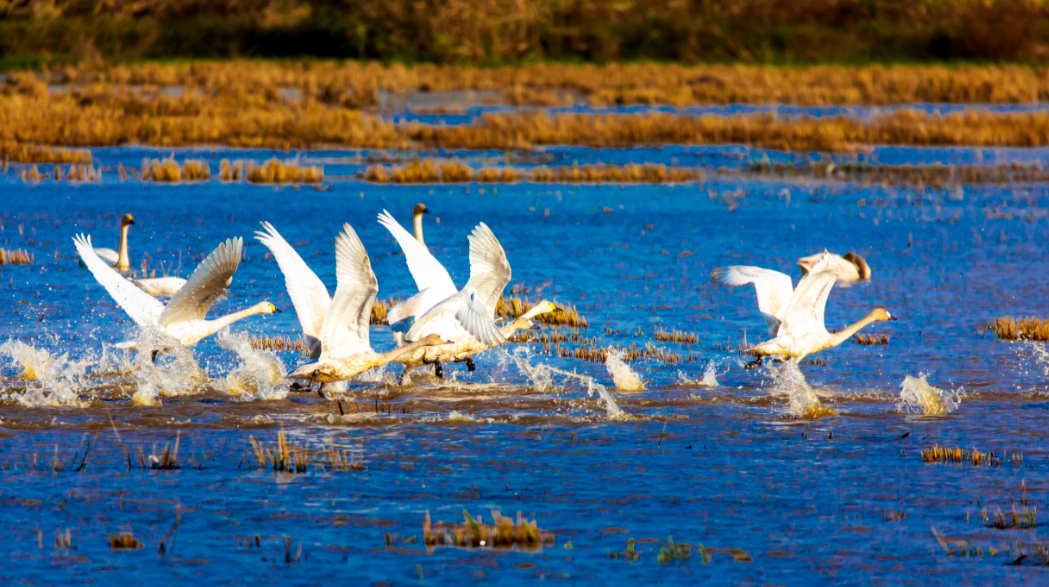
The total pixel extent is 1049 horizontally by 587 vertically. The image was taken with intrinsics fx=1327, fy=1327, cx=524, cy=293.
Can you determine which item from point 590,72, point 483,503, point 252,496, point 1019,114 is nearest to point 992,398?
point 483,503

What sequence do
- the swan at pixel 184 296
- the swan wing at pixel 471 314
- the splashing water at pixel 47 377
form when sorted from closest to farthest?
1. the swan at pixel 184 296
2. the swan wing at pixel 471 314
3. the splashing water at pixel 47 377

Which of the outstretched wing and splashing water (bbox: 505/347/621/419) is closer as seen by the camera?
splashing water (bbox: 505/347/621/419)

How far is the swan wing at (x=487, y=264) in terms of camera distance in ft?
34.2

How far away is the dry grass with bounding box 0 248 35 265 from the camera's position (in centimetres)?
1570

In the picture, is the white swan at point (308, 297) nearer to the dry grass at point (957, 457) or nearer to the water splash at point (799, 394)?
the water splash at point (799, 394)

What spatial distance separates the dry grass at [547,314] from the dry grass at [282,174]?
1057cm

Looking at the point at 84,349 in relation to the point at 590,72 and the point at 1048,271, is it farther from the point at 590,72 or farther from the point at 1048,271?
the point at 590,72

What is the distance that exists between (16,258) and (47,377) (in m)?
6.07

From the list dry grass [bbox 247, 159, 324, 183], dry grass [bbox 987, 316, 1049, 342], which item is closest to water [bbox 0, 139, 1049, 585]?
dry grass [bbox 987, 316, 1049, 342]

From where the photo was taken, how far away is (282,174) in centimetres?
2378

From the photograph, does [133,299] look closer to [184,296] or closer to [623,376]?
[184,296]

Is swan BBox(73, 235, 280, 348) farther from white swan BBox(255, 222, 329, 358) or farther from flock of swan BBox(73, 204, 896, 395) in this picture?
white swan BBox(255, 222, 329, 358)


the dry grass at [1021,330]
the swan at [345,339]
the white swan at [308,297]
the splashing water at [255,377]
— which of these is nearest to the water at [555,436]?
the splashing water at [255,377]

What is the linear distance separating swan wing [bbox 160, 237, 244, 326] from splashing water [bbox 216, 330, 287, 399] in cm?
53
